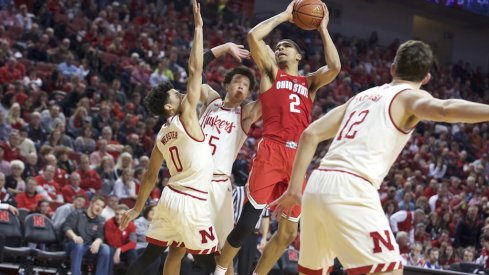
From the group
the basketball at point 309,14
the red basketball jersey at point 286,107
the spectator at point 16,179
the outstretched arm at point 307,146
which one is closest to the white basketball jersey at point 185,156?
the red basketball jersey at point 286,107

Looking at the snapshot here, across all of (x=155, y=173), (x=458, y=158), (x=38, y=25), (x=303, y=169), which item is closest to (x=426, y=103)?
(x=303, y=169)

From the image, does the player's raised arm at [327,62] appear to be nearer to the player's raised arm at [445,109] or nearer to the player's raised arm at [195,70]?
the player's raised arm at [195,70]

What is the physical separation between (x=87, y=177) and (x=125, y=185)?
63 centimetres

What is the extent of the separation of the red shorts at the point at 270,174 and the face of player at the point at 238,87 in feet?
1.98

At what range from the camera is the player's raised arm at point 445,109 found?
145 inches

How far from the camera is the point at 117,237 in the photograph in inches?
398

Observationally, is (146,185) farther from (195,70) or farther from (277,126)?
(277,126)

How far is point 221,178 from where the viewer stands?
6844 millimetres

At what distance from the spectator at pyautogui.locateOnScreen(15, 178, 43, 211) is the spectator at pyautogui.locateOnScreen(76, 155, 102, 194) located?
124 cm

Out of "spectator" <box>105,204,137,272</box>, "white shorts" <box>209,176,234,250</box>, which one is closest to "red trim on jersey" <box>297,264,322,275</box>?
"white shorts" <box>209,176,234,250</box>

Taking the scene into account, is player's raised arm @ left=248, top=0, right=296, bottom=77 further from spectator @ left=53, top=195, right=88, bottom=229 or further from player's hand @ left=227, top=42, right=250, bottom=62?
spectator @ left=53, top=195, right=88, bottom=229

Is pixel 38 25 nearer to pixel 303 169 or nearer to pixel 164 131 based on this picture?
pixel 164 131

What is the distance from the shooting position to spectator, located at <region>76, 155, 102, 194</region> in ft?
39.4

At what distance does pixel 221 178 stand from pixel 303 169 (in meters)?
2.58
